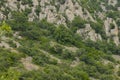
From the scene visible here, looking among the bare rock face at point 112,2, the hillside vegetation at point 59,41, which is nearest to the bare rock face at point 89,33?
the hillside vegetation at point 59,41

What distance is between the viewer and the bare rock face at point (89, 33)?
131000mm

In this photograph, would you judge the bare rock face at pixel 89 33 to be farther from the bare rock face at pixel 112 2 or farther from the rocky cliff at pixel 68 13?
the bare rock face at pixel 112 2

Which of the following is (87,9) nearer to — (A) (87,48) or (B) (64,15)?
(B) (64,15)

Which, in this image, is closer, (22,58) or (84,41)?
(22,58)

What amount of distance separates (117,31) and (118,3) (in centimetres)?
2776

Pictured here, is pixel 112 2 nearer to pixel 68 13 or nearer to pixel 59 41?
pixel 68 13

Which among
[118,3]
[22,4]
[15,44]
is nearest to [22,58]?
[15,44]

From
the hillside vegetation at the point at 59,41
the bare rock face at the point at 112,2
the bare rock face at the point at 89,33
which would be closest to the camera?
the hillside vegetation at the point at 59,41

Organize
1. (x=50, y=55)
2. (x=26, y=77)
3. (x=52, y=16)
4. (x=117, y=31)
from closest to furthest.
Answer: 1. (x=26, y=77)
2. (x=50, y=55)
3. (x=52, y=16)
4. (x=117, y=31)

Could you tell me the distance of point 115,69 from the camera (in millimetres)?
114125

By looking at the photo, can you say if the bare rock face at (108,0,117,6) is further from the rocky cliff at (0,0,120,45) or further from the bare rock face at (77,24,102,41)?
the bare rock face at (77,24,102,41)

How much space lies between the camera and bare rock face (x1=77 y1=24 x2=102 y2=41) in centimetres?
13100

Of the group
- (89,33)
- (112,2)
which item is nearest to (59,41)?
(89,33)

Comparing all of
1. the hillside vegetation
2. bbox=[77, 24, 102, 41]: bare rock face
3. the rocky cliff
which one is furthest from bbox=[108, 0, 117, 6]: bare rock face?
bbox=[77, 24, 102, 41]: bare rock face
